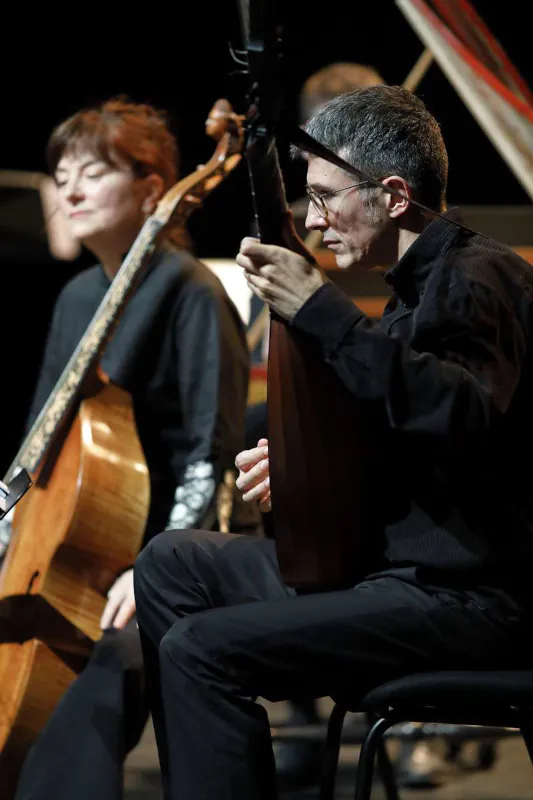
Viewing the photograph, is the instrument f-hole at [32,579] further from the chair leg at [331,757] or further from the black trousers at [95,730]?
the chair leg at [331,757]

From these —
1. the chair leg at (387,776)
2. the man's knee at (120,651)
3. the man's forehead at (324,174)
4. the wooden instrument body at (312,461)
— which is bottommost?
the chair leg at (387,776)

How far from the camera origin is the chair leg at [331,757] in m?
1.56

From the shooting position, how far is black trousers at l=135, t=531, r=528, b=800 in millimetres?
1381

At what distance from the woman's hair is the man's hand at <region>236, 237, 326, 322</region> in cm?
123

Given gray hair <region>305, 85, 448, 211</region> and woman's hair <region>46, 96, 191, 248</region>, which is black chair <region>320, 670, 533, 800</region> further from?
woman's hair <region>46, 96, 191, 248</region>

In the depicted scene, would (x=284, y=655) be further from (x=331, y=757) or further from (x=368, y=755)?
(x=331, y=757)

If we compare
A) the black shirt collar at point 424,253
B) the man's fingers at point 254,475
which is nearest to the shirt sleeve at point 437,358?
the black shirt collar at point 424,253

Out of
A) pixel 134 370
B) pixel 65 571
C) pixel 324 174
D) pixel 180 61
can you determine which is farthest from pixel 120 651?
pixel 180 61

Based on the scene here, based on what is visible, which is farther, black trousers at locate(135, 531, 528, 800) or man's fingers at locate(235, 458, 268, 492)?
man's fingers at locate(235, 458, 268, 492)

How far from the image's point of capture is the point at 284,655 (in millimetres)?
1384

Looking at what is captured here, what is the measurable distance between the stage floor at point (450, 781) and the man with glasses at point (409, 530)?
1.11 meters

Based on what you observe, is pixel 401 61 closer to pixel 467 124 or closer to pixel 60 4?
pixel 467 124

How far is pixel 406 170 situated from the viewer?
62.2 inches

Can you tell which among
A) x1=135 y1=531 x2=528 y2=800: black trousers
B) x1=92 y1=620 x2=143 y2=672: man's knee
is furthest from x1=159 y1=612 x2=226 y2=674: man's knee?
x1=92 y1=620 x2=143 y2=672: man's knee
